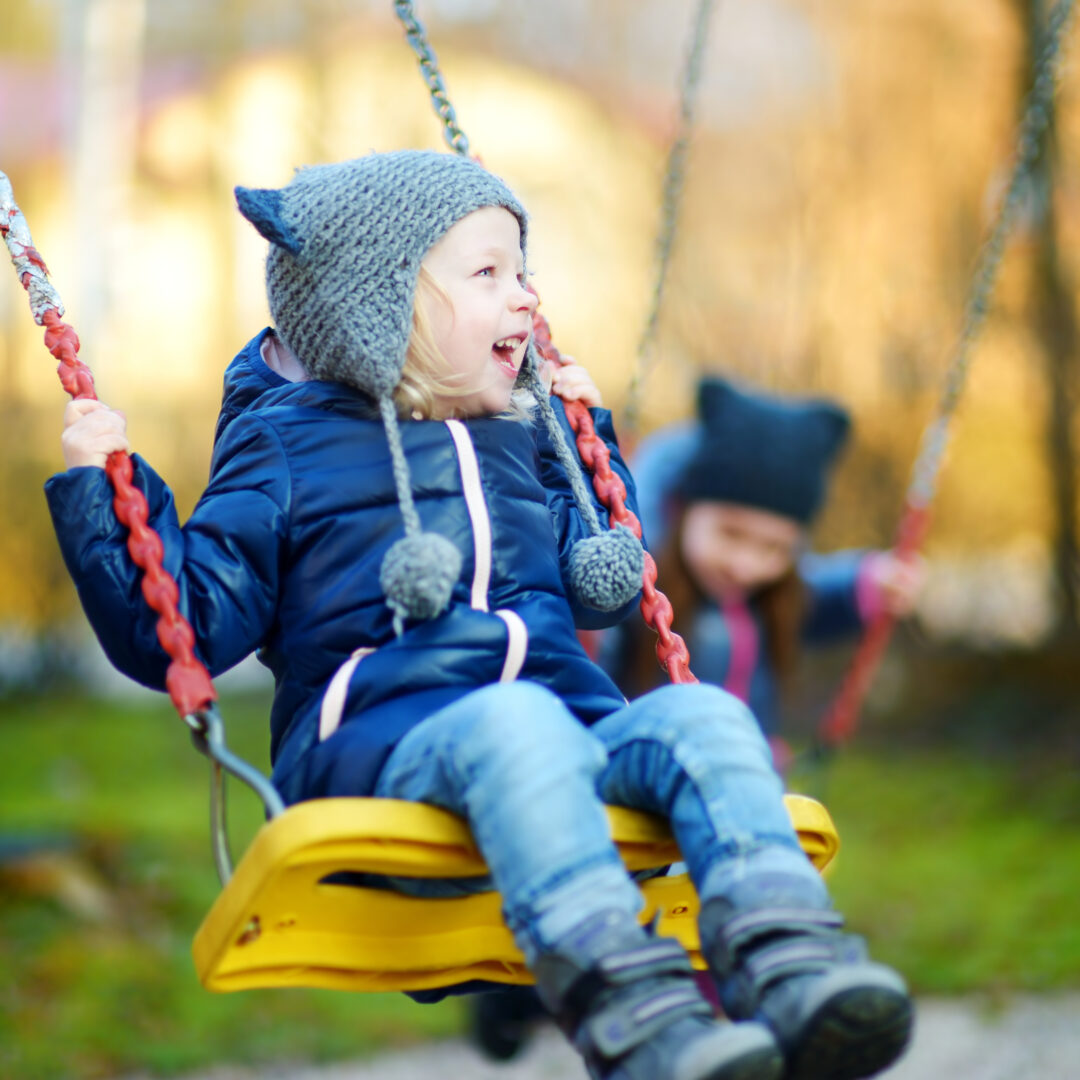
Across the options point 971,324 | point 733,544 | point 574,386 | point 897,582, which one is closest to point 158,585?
point 574,386

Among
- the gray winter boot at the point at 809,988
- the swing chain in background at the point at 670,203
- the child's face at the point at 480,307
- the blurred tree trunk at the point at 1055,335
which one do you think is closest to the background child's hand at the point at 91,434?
the child's face at the point at 480,307

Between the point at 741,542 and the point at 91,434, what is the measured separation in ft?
5.95

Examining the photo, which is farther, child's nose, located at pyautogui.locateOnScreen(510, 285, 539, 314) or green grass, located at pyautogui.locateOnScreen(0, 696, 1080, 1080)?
green grass, located at pyautogui.locateOnScreen(0, 696, 1080, 1080)

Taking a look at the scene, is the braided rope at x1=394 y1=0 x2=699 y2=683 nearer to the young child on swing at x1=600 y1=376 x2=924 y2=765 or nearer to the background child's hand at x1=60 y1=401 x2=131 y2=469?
the background child's hand at x1=60 y1=401 x2=131 y2=469

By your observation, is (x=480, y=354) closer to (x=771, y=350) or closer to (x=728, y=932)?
Result: (x=728, y=932)

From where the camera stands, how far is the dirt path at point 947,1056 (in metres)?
3.58

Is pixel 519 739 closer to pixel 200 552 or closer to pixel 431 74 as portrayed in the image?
pixel 200 552

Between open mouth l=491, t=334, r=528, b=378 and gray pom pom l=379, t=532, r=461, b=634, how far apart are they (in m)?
0.23

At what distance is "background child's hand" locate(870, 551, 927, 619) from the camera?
318 centimetres

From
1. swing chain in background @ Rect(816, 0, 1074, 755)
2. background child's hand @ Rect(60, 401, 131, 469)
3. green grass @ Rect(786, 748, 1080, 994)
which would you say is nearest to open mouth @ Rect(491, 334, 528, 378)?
background child's hand @ Rect(60, 401, 131, 469)

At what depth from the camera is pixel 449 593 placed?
1.41 m

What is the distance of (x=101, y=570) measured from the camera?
1.40m

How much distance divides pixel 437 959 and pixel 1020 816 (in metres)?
4.11

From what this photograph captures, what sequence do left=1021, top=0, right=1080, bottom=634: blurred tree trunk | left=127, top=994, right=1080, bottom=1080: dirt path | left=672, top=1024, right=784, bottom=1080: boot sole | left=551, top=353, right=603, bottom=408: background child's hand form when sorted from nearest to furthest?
left=672, top=1024, right=784, bottom=1080: boot sole, left=551, top=353, right=603, bottom=408: background child's hand, left=127, top=994, right=1080, bottom=1080: dirt path, left=1021, top=0, right=1080, bottom=634: blurred tree trunk
